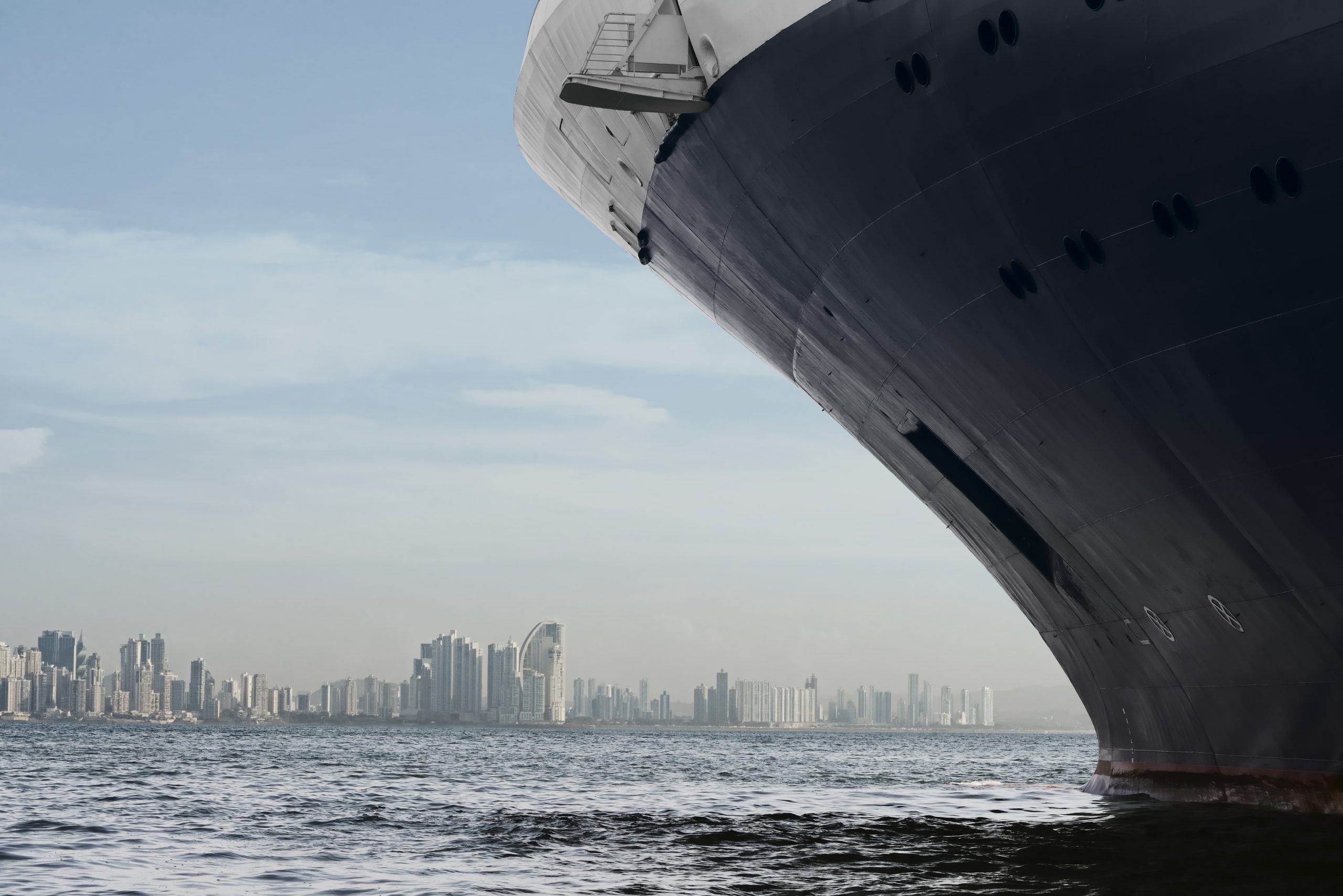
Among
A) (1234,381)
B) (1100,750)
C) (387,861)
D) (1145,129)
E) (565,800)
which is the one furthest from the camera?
(565,800)

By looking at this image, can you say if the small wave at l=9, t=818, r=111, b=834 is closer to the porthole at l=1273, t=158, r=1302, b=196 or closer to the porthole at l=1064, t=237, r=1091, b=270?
the porthole at l=1064, t=237, r=1091, b=270

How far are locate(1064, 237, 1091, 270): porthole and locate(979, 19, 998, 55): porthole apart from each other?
173cm

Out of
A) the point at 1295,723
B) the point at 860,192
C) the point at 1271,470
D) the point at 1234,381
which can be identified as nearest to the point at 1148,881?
the point at 1295,723

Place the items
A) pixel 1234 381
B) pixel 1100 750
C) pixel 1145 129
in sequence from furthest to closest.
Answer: pixel 1100 750, pixel 1234 381, pixel 1145 129

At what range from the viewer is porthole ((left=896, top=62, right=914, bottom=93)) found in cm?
1027

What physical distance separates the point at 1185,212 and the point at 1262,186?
23.7 inches

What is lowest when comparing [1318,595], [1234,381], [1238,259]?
[1318,595]

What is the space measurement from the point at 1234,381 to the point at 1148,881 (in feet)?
16.6

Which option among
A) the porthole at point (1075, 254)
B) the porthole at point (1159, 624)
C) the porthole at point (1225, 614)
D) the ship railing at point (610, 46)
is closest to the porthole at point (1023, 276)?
the porthole at point (1075, 254)

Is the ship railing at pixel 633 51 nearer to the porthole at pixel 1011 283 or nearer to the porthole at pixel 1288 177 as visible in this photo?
the porthole at pixel 1011 283

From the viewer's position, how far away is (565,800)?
2856 centimetres

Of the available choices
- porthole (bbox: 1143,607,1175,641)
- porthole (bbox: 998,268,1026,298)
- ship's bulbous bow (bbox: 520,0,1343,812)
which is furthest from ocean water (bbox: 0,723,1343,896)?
porthole (bbox: 998,268,1026,298)

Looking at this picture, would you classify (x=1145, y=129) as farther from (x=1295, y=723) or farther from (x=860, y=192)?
(x=1295, y=723)

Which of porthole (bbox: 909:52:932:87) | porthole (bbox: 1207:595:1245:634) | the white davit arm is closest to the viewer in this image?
porthole (bbox: 909:52:932:87)
